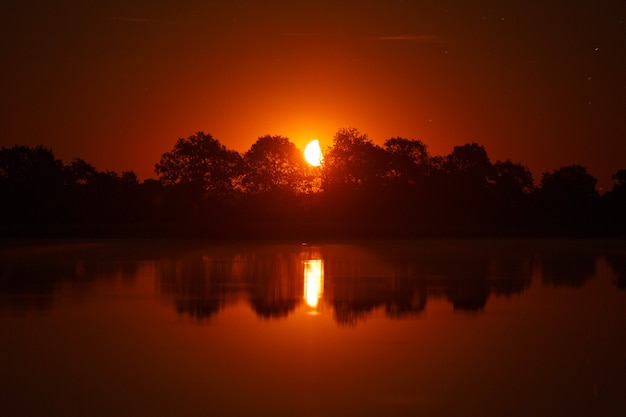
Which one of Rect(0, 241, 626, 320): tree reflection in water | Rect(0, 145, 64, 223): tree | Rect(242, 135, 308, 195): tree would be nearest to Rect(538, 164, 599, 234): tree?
Rect(242, 135, 308, 195): tree

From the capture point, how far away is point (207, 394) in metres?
7.73

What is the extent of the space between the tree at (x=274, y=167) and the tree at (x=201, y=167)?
60.8 inches

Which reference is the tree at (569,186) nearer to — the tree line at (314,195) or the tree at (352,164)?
the tree line at (314,195)

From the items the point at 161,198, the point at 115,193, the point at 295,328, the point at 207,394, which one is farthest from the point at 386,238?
the point at 207,394

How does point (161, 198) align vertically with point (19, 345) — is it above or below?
above

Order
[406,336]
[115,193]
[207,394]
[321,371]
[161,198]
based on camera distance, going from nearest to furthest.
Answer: [207,394] → [321,371] → [406,336] → [161,198] → [115,193]

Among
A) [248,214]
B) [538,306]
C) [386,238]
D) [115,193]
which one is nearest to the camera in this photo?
[538,306]

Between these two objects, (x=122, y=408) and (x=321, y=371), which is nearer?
(x=122, y=408)

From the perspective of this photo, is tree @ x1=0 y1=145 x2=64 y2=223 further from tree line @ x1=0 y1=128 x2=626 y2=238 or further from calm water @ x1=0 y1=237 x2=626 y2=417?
calm water @ x1=0 y1=237 x2=626 y2=417

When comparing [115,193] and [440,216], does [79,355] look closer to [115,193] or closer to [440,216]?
[440,216]

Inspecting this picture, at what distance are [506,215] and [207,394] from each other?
202ft

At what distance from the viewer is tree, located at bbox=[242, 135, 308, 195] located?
7306cm

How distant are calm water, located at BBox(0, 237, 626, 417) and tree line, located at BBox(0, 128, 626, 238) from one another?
37.2 m

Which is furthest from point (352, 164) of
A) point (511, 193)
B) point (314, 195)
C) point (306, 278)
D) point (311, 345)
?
point (311, 345)
